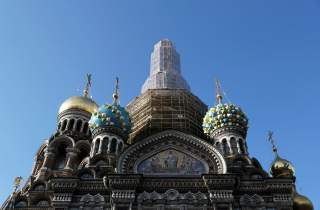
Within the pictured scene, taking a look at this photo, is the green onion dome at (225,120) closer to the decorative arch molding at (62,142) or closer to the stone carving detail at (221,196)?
the stone carving detail at (221,196)

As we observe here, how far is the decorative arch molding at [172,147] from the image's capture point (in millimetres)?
16922

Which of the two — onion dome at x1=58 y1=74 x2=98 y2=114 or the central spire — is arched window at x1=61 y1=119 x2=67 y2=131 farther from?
the central spire

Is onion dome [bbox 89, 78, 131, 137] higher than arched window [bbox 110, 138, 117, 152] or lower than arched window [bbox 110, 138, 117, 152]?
higher

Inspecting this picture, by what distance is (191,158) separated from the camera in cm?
1738

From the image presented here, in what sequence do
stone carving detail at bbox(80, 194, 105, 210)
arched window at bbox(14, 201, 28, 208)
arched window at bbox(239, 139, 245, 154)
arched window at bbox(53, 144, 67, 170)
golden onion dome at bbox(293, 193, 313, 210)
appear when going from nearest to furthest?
stone carving detail at bbox(80, 194, 105, 210) < arched window at bbox(14, 201, 28, 208) < arched window at bbox(239, 139, 245, 154) < golden onion dome at bbox(293, 193, 313, 210) < arched window at bbox(53, 144, 67, 170)

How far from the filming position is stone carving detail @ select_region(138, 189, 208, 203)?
1540 cm

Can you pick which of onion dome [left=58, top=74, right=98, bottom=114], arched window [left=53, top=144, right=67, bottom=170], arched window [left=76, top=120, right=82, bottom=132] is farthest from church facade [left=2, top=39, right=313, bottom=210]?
onion dome [left=58, top=74, right=98, bottom=114]

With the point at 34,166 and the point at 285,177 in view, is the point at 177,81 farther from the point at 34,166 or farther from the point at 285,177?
the point at 285,177

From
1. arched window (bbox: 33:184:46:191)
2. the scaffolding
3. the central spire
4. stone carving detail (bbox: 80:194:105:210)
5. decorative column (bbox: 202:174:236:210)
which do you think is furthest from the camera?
the central spire

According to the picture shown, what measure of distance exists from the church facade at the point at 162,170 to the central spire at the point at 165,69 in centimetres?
446

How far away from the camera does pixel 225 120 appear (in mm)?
20500

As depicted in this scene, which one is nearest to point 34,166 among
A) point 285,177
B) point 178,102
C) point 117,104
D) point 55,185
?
point 117,104

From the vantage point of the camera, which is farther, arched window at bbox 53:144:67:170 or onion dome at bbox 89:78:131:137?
arched window at bbox 53:144:67:170

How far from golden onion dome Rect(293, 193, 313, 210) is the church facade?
0.05 meters
